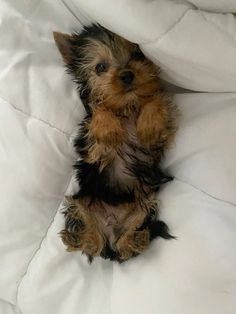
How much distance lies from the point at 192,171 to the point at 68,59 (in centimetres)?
63

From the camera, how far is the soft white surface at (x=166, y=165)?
1.43 m

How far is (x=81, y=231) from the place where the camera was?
1.66m

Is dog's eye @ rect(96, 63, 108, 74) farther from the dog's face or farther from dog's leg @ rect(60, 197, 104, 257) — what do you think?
dog's leg @ rect(60, 197, 104, 257)

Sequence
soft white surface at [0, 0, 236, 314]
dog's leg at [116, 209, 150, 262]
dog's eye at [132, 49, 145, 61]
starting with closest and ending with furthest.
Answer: soft white surface at [0, 0, 236, 314] < dog's leg at [116, 209, 150, 262] < dog's eye at [132, 49, 145, 61]

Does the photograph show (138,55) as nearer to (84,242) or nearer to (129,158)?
(129,158)

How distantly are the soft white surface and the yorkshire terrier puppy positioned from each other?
0.06 metres

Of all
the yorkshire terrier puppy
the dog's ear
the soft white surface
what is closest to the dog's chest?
the yorkshire terrier puppy

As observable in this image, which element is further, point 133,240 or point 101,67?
point 101,67

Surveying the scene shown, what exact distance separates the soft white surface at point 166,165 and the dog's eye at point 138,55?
11cm

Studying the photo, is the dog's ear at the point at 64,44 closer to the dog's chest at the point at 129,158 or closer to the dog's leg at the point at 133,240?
the dog's chest at the point at 129,158

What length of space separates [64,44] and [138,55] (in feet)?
0.91

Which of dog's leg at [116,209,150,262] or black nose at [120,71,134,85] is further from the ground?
black nose at [120,71,134,85]

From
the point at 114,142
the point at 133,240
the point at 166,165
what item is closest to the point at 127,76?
the point at 114,142

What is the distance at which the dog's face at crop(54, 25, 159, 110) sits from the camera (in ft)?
5.35
